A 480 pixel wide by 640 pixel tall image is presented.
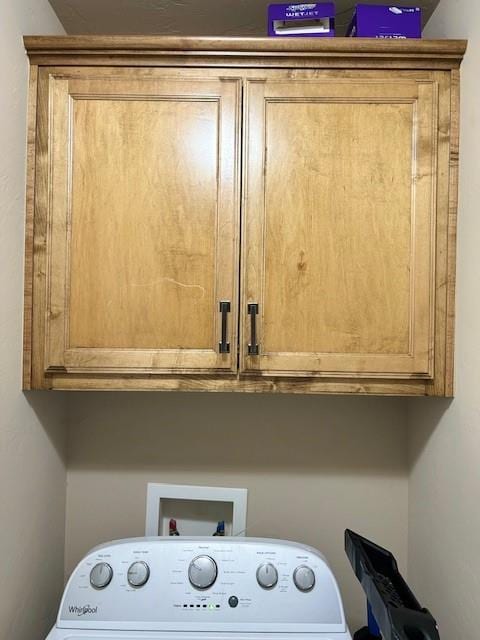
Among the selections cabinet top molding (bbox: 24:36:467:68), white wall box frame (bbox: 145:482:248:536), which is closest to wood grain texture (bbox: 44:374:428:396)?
white wall box frame (bbox: 145:482:248:536)

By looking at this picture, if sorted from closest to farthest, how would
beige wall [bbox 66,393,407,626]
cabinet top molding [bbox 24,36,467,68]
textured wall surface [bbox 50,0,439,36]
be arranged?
cabinet top molding [bbox 24,36,467,68]
textured wall surface [bbox 50,0,439,36]
beige wall [bbox 66,393,407,626]

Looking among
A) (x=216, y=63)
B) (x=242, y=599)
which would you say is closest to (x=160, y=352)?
(x=242, y=599)

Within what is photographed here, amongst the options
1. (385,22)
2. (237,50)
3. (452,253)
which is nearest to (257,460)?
(452,253)

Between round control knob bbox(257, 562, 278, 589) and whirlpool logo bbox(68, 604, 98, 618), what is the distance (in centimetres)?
37

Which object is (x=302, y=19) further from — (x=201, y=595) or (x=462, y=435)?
(x=201, y=595)

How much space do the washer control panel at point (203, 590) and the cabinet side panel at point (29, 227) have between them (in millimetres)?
481

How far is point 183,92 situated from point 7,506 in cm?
103

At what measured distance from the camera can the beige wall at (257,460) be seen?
5.35ft

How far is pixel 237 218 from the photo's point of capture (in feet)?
4.20

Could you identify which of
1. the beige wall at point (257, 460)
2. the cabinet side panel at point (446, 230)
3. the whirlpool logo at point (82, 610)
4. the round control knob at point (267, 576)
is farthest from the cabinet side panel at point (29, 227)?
the cabinet side panel at point (446, 230)

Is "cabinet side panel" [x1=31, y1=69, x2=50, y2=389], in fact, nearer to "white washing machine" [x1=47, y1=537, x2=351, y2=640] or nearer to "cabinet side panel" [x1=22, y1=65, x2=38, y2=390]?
"cabinet side panel" [x1=22, y1=65, x2=38, y2=390]

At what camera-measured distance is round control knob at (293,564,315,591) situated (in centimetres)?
122

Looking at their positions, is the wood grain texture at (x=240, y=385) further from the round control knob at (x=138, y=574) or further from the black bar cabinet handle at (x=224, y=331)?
the round control knob at (x=138, y=574)

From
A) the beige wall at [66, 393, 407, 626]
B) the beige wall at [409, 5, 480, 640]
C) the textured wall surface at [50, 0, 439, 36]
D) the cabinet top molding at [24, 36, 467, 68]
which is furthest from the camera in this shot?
the beige wall at [66, 393, 407, 626]
